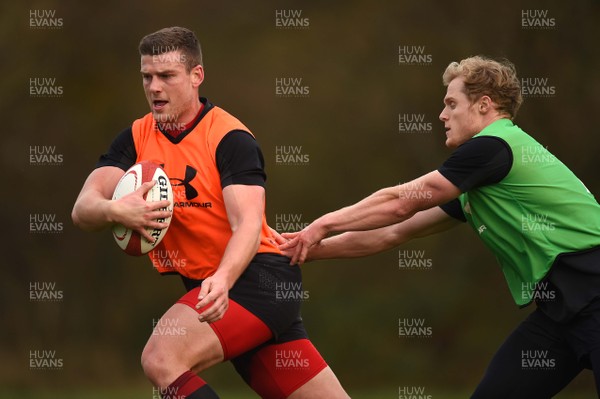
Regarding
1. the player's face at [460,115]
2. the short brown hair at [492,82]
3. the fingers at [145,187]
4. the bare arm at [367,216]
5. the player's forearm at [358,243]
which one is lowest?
the player's forearm at [358,243]

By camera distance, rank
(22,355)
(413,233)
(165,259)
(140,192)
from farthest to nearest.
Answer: (22,355)
(413,233)
(165,259)
(140,192)

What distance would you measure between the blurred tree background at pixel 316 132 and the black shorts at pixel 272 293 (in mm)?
5476

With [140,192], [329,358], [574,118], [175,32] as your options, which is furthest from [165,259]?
[574,118]

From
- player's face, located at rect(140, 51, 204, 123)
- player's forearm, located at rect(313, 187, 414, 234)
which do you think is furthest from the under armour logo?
player's forearm, located at rect(313, 187, 414, 234)

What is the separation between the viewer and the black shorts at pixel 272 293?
13.9 ft

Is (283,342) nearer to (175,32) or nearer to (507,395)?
(507,395)

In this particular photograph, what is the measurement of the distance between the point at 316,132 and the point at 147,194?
6.02 metres

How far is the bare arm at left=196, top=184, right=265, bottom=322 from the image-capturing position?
12.7 feet

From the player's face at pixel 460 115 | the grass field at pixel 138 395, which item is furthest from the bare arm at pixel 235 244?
the grass field at pixel 138 395

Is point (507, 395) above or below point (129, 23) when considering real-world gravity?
below

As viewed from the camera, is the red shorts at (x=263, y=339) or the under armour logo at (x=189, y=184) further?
the under armour logo at (x=189, y=184)

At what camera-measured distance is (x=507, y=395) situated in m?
4.31

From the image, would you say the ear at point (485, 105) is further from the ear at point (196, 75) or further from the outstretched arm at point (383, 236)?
the ear at point (196, 75)

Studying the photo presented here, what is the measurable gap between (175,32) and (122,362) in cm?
592
